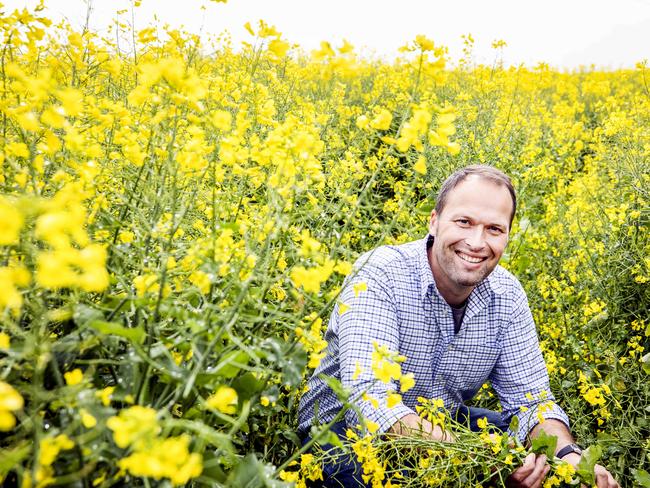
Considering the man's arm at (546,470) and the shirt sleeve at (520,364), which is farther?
the shirt sleeve at (520,364)

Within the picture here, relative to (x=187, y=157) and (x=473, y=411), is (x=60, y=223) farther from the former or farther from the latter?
(x=473, y=411)

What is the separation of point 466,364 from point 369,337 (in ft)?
1.59

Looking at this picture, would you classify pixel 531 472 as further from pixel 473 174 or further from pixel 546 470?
pixel 473 174

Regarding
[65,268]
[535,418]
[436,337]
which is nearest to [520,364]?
[535,418]

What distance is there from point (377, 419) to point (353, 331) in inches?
11.5

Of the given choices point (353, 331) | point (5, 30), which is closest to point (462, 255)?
point (353, 331)

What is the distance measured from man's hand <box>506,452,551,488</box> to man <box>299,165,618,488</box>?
27cm

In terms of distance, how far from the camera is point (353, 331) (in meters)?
2.03

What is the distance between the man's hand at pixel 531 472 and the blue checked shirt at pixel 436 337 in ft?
0.98

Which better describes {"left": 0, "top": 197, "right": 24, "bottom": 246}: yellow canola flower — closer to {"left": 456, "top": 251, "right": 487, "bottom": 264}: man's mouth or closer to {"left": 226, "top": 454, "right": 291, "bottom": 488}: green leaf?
{"left": 226, "top": 454, "right": 291, "bottom": 488}: green leaf

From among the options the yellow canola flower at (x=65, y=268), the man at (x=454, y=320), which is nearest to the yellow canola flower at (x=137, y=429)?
the yellow canola flower at (x=65, y=268)

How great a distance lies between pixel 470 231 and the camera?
2191 millimetres

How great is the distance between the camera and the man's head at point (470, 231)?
216 cm

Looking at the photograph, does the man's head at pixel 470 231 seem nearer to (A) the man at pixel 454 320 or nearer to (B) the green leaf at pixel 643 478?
(A) the man at pixel 454 320
